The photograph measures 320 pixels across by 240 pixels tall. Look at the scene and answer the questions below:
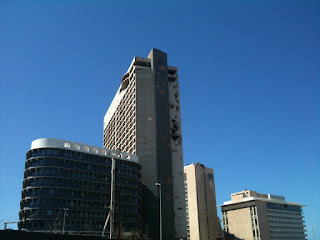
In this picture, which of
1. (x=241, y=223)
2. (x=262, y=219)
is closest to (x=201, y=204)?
(x=241, y=223)

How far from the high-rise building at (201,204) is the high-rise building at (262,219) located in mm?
12032

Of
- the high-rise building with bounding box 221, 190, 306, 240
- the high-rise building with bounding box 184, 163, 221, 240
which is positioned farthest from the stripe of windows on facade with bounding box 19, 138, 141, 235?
the high-rise building with bounding box 221, 190, 306, 240

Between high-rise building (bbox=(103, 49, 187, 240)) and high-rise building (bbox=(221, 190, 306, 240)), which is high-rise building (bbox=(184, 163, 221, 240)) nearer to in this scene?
high-rise building (bbox=(221, 190, 306, 240))

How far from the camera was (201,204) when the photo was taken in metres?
167

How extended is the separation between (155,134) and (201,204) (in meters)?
62.7

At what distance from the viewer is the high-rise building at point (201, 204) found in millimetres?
163125

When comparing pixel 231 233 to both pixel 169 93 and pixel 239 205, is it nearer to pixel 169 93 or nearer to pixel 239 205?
pixel 239 205

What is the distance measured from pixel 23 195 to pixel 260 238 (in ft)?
385


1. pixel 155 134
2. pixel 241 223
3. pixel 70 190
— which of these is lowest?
pixel 241 223

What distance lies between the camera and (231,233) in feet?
580

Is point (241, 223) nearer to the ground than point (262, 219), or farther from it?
nearer to the ground

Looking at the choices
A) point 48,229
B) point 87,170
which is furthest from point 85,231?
point 87,170

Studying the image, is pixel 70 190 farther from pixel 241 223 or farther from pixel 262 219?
pixel 262 219

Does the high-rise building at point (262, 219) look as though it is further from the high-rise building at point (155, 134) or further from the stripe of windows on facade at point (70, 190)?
the stripe of windows on facade at point (70, 190)
